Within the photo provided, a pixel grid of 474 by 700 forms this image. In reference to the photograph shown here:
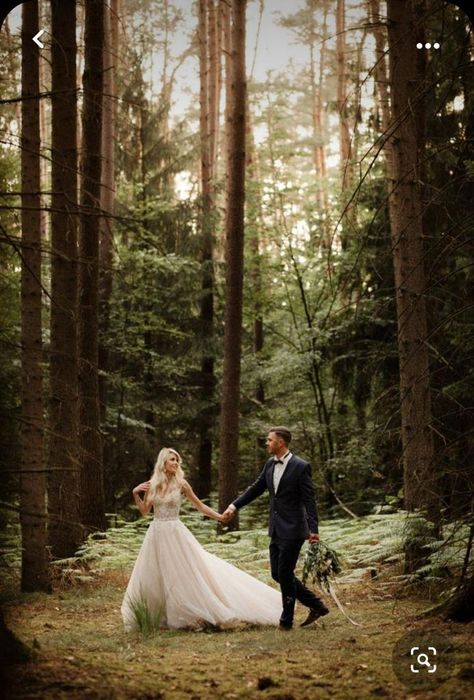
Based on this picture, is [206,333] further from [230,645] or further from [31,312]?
[230,645]

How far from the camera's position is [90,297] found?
11.7m

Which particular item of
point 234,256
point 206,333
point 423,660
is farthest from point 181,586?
point 206,333

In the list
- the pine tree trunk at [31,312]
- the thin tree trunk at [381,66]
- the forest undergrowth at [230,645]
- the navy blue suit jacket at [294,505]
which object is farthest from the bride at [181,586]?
the thin tree trunk at [381,66]

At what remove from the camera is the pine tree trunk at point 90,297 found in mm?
11203

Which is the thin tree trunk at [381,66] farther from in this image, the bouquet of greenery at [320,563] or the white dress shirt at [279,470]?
the bouquet of greenery at [320,563]

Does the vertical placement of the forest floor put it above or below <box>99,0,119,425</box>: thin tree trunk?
below

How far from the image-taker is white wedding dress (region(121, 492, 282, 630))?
747 cm

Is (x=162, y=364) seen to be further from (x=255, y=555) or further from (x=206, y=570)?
(x=206, y=570)

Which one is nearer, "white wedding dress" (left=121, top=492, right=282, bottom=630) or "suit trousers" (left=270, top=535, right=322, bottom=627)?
"suit trousers" (left=270, top=535, right=322, bottom=627)

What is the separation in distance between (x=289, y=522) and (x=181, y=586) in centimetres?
146

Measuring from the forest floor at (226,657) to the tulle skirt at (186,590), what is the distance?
220 mm

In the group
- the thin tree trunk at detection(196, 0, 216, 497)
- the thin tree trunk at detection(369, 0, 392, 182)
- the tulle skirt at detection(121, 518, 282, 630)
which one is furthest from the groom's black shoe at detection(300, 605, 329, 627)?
the thin tree trunk at detection(196, 0, 216, 497)

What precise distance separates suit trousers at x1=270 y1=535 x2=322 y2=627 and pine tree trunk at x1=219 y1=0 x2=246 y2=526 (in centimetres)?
712

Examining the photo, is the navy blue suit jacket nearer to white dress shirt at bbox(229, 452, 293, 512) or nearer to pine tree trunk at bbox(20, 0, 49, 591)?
white dress shirt at bbox(229, 452, 293, 512)
